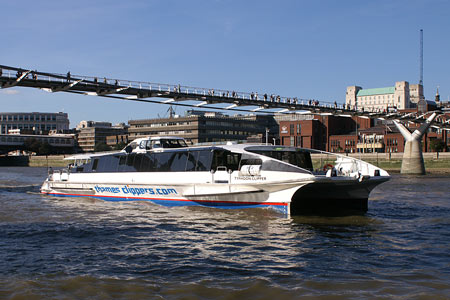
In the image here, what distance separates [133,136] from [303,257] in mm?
145468

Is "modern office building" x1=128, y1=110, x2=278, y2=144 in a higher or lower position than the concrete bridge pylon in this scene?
higher

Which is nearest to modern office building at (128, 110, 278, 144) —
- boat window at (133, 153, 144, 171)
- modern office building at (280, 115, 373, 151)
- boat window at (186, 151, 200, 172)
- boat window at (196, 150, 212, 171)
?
modern office building at (280, 115, 373, 151)

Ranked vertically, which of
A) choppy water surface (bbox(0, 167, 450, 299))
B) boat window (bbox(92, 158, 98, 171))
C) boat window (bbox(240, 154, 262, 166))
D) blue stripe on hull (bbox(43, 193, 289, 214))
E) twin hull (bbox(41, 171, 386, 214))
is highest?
boat window (bbox(240, 154, 262, 166))

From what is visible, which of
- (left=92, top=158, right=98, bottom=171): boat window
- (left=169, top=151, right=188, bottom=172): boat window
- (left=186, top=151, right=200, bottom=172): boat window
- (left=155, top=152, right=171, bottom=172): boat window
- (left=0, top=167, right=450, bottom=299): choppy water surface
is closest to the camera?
(left=0, top=167, right=450, bottom=299): choppy water surface

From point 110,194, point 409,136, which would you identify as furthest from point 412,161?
point 110,194

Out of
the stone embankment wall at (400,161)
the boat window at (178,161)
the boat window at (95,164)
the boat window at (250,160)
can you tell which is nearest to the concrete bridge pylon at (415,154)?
the stone embankment wall at (400,161)

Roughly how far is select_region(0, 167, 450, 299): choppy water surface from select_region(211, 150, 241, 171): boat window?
214cm

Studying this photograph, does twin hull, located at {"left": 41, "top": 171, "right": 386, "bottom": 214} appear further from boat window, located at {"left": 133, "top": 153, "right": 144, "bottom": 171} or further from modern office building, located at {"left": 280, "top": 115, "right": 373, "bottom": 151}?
modern office building, located at {"left": 280, "top": 115, "right": 373, "bottom": 151}

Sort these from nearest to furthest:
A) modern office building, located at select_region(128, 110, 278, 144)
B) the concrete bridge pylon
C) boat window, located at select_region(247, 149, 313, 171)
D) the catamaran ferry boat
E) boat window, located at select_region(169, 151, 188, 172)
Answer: the catamaran ferry boat, boat window, located at select_region(247, 149, 313, 171), boat window, located at select_region(169, 151, 188, 172), the concrete bridge pylon, modern office building, located at select_region(128, 110, 278, 144)

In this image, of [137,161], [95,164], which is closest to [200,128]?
[95,164]

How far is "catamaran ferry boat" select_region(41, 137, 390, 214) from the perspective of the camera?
18.9m

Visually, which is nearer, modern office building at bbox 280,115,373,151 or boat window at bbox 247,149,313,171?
boat window at bbox 247,149,313,171

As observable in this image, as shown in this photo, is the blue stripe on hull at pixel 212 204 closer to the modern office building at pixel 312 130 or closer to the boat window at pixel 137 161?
the boat window at pixel 137 161

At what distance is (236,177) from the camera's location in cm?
2003
